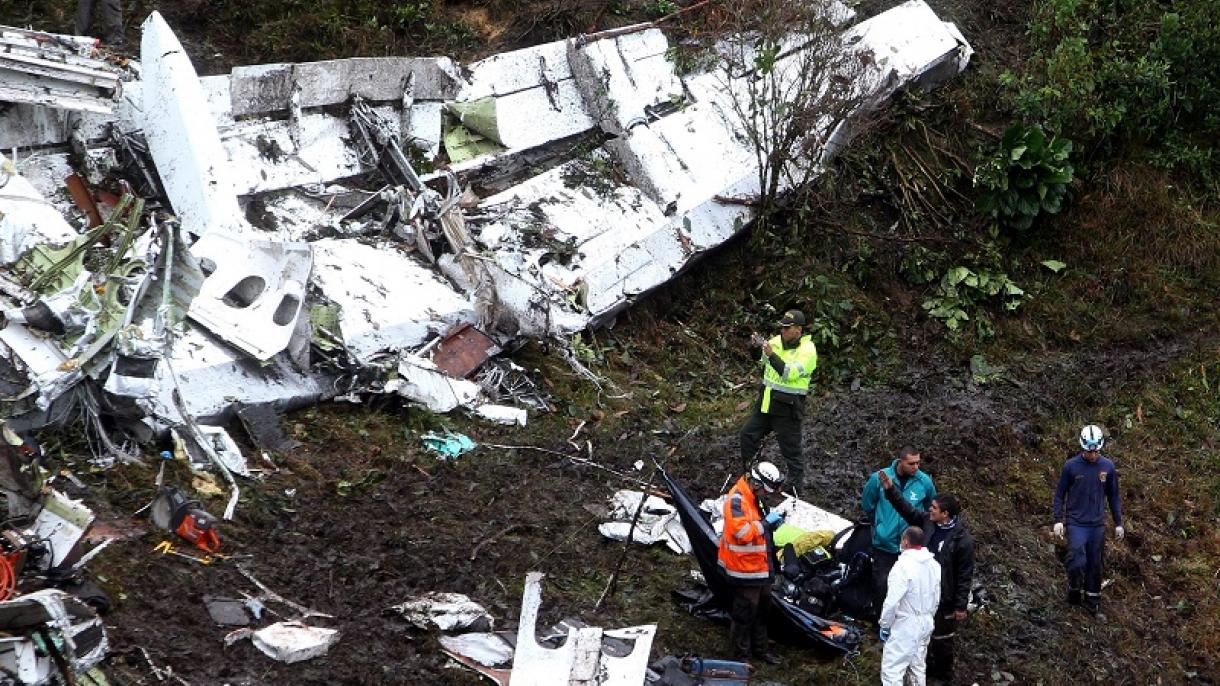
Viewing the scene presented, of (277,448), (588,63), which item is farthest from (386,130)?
(277,448)

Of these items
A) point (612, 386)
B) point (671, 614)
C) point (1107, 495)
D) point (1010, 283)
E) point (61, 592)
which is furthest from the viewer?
point (1010, 283)

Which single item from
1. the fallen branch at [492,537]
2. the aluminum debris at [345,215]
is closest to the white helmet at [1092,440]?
the fallen branch at [492,537]

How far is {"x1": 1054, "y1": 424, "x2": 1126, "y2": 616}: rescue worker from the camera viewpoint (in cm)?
782

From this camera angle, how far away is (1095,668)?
7.48m

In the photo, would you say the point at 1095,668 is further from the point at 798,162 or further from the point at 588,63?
the point at 588,63

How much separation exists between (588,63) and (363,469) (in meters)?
5.13

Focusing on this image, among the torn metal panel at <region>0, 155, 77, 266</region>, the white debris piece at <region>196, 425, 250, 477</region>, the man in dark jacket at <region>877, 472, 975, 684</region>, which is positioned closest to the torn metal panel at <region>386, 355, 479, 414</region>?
the white debris piece at <region>196, 425, 250, 477</region>

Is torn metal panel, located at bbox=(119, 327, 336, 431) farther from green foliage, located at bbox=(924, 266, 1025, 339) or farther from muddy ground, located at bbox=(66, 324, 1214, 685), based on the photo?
green foliage, located at bbox=(924, 266, 1025, 339)

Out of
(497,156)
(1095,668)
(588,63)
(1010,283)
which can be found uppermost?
(588,63)

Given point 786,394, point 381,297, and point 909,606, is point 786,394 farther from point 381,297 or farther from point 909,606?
point 381,297

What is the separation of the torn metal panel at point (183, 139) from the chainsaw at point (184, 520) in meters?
2.85

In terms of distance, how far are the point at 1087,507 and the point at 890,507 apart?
1.56 m

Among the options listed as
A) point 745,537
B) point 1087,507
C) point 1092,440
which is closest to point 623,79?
point 1092,440

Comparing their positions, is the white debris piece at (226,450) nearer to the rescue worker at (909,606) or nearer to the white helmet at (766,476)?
the white helmet at (766,476)
